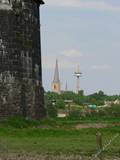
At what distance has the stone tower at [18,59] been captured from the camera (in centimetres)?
3394

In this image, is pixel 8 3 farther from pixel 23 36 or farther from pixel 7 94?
pixel 7 94

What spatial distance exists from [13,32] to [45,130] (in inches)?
282

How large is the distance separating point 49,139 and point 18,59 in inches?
373

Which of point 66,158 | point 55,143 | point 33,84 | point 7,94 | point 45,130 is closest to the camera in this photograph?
point 66,158

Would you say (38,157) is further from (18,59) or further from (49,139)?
(18,59)

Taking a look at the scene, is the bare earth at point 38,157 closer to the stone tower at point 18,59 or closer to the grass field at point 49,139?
the grass field at point 49,139

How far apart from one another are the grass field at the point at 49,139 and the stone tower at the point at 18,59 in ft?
4.06

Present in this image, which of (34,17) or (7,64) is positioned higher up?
(34,17)

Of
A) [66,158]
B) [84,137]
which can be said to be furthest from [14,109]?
[66,158]

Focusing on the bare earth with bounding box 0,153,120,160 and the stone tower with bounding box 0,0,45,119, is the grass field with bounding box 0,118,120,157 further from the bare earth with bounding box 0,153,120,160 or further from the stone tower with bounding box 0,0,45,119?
the stone tower with bounding box 0,0,45,119

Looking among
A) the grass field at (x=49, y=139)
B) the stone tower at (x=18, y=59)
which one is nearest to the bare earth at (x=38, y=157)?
the grass field at (x=49, y=139)

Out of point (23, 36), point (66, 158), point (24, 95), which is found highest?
point (23, 36)

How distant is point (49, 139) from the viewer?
25938 mm

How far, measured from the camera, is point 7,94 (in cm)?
3384
